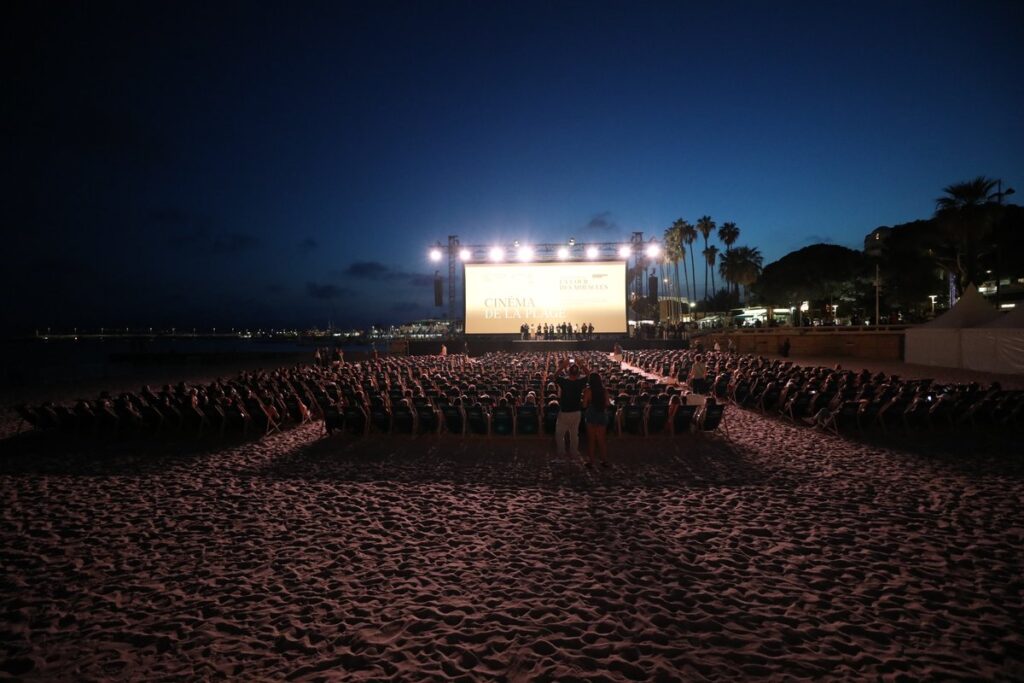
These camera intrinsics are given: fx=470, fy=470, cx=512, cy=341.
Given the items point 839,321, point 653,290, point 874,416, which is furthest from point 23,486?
point 839,321

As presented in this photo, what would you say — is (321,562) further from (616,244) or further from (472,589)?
(616,244)

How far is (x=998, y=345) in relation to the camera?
20.5 meters

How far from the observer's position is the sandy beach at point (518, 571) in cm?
328

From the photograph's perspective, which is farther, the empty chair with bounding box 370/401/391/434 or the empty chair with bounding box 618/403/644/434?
the empty chair with bounding box 370/401/391/434

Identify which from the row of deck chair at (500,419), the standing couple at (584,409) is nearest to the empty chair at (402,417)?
the row of deck chair at (500,419)

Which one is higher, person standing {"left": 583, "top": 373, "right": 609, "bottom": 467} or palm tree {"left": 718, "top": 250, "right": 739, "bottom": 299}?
palm tree {"left": 718, "top": 250, "right": 739, "bottom": 299}

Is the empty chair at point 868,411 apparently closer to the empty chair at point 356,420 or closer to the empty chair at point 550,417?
the empty chair at point 550,417

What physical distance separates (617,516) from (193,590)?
4.47 m

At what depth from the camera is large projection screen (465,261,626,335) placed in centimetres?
3281

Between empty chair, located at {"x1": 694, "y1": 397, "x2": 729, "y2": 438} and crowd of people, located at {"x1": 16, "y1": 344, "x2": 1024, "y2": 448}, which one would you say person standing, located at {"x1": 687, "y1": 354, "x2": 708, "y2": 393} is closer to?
crowd of people, located at {"x1": 16, "y1": 344, "x2": 1024, "y2": 448}

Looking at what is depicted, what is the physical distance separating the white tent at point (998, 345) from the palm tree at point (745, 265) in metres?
39.1

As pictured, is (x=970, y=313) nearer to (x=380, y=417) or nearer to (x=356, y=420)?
(x=380, y=417)

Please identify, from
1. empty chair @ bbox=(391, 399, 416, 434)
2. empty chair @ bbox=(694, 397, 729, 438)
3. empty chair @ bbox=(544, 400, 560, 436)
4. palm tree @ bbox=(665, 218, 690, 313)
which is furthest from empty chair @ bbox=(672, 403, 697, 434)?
palm tree @ bbox=(665, 218, 690, 313)

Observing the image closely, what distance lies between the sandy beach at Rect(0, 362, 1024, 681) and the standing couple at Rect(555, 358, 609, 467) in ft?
1.70
